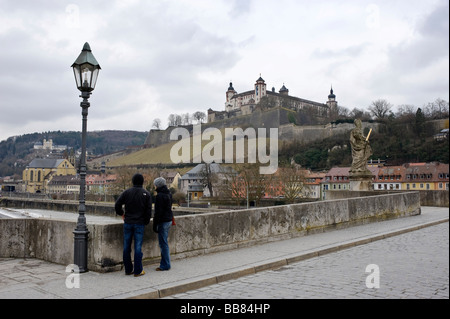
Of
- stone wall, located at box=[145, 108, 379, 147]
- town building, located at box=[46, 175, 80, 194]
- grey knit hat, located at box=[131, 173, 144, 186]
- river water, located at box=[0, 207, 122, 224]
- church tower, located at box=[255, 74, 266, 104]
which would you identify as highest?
church tower, located at box=[255, 74, 266, 104]

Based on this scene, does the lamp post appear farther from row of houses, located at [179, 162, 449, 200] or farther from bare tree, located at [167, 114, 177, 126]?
bare tree, located at [167, 114, 177, 126]

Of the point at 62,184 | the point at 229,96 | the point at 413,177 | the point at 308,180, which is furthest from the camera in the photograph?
the point at 229,96

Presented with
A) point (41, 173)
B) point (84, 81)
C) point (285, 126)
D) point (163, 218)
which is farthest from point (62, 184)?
point (163, 218)

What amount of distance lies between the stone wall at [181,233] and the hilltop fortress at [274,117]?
109 m

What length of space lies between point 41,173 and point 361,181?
150913 millimetres

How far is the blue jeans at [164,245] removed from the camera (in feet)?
22.5

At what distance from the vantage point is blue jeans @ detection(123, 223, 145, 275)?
21.1 feet

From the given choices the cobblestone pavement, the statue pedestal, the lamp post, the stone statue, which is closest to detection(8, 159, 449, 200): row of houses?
the statue pedestal

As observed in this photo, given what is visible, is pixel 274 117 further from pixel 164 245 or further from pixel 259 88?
pixel 164 245

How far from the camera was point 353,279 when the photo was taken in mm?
6234

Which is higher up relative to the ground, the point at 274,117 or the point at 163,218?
the point at 274,117

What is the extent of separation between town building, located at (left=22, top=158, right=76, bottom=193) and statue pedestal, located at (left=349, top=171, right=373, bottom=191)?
472 feet

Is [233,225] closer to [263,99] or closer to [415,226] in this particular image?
[415,226]
